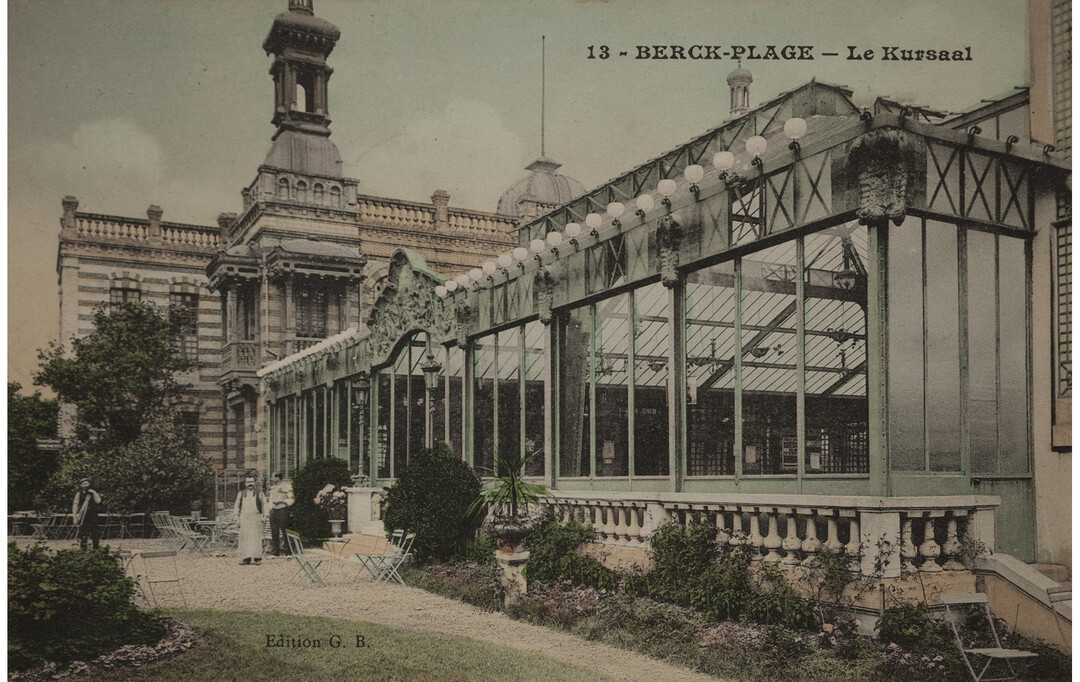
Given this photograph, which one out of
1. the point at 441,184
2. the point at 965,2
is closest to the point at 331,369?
the point at 441,184

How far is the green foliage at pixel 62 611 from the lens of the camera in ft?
35.7

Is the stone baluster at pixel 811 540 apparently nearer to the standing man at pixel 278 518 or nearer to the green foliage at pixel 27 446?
the green foliage at pixel 27 446

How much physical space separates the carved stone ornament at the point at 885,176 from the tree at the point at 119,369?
10.3 m

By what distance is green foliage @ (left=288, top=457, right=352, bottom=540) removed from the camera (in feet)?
64.8

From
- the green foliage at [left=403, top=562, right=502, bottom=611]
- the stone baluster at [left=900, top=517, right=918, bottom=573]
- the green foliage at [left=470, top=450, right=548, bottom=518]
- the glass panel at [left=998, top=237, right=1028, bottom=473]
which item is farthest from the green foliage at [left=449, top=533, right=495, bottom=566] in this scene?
the glass panel at [left=998, top=237, right=1028, bottom=473]

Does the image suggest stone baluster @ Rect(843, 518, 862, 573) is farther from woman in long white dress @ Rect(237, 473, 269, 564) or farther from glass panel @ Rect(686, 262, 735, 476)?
woman in long white dress @ Rect(237, 473, 269, 564)

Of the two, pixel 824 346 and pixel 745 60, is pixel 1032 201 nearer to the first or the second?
pixel 824 346

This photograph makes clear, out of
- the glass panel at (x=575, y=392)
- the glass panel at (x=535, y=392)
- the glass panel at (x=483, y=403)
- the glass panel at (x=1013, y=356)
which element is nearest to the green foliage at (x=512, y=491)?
the glass panel at (x=575, y=392)

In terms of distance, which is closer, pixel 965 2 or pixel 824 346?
pixel 824 346

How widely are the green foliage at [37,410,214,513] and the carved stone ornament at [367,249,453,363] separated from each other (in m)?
4.27

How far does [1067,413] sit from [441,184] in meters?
8.52

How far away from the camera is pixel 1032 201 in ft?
34.3

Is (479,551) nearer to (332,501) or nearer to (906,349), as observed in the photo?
(332,501)

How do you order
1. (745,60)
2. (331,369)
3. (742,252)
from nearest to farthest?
(742,252) → (745,60) → (331,369)
